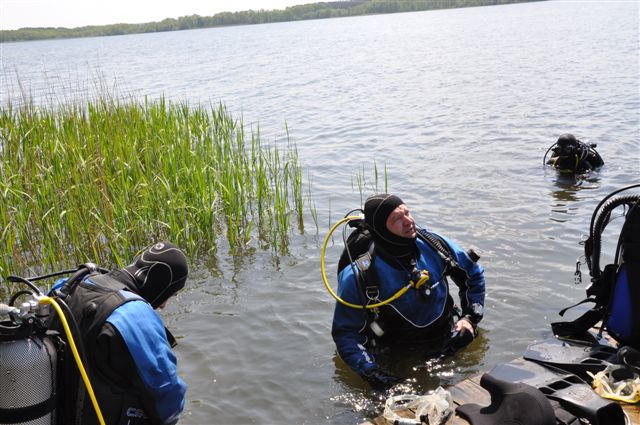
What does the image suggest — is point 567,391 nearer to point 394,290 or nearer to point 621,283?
point 621,283

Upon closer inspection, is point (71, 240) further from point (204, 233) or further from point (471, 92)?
point (471, 92)

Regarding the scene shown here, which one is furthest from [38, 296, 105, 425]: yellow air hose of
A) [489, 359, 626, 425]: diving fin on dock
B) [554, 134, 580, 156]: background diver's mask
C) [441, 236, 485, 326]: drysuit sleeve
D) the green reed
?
[554, 134, 580, 156]: background diver's mask

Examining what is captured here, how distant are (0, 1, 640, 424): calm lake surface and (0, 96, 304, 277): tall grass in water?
50 cm

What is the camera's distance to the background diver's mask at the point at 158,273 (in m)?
2.87

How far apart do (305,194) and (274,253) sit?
2.14m

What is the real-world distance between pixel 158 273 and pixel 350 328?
1547 millimetres

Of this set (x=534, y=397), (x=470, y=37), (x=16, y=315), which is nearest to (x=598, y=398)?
(x=534, y=397)

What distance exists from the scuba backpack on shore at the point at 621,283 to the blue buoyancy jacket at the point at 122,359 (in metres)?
2.54

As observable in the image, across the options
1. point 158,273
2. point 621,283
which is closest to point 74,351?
point 158,273

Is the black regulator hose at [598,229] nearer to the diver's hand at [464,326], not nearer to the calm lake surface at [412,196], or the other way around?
the diver's hand at [464,326]

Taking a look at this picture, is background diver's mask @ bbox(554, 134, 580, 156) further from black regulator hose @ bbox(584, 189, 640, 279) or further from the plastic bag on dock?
the plastic bag on dock

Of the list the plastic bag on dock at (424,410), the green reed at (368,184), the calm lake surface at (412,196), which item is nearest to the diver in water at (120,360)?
the plastic bag on dock at (424,410)

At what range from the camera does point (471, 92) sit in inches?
652

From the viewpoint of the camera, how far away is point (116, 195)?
20.3 ft
